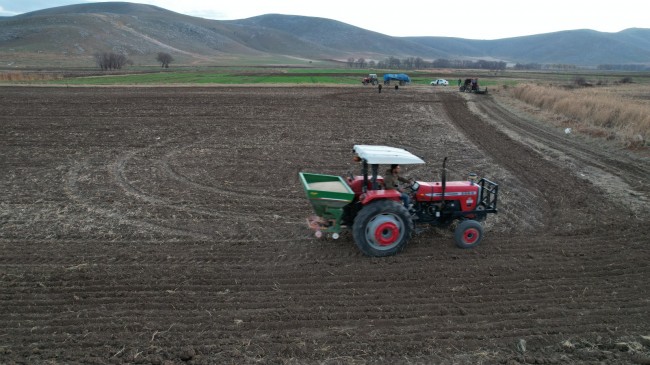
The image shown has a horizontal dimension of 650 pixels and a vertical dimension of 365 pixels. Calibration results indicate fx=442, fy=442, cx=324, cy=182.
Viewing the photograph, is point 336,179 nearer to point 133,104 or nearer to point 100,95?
point 133,104

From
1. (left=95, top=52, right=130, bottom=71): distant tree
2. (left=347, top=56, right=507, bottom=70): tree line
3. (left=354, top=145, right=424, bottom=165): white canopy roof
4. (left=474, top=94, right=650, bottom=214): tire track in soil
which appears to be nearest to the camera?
(left=354, top=145, right=424, bottom=165): white canopy roof

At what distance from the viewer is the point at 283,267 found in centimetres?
728

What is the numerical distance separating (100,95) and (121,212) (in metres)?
22.3

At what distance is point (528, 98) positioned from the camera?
3030cm

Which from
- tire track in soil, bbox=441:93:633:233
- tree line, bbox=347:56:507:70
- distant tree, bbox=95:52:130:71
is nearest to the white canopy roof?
tire track in soil, bbox=441:93:633:233

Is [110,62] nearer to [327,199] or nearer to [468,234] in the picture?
[327,199]

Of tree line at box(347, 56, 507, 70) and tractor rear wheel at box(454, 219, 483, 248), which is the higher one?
tree line at box(347, 56, 507, 70)

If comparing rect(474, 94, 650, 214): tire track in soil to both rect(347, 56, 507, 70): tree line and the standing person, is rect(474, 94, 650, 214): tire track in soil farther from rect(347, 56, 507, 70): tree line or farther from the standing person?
rect(347, 56, 507, 70): tree line

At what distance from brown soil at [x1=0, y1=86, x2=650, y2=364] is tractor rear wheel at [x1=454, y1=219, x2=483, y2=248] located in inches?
7.2

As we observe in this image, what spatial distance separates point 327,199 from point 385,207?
3.22 feet

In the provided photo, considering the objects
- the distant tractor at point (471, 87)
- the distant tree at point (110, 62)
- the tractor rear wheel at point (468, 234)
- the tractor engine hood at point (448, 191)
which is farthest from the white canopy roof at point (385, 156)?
the distant tree at point (110, 62)

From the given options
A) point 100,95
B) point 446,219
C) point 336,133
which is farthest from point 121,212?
point 100,95

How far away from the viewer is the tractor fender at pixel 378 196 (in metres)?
7.48

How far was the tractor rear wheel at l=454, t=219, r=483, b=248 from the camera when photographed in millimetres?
7914
